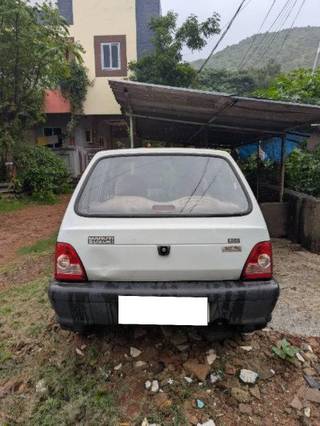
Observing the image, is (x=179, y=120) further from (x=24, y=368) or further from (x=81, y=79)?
(x=81, y=79)

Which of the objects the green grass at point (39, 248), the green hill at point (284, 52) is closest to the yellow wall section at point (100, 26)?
the green grass at point (39, 248)

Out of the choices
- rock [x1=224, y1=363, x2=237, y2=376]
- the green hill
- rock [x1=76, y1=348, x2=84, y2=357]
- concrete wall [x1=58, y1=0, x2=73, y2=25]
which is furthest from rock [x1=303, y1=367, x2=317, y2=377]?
the green hill

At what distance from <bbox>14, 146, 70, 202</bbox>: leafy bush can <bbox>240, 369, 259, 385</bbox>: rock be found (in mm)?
9202

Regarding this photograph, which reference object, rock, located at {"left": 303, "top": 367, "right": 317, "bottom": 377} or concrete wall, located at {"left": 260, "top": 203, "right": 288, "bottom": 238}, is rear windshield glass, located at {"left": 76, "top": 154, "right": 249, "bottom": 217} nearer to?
rock, located at {"left": 303, "top": 367, "right": 317, "bottom": 377}

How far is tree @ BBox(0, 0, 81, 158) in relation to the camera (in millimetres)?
9383

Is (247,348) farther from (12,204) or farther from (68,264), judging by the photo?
(12,204)

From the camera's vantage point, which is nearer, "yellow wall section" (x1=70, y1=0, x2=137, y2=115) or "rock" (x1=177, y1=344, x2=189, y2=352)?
"rock" (x1=177, y1=344, x2=189, y2=352)

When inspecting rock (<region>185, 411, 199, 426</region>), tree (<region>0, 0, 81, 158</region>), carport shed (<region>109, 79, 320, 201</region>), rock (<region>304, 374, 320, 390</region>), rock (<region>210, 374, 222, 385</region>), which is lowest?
rock (<region>185, 411, 199, 426</region>)

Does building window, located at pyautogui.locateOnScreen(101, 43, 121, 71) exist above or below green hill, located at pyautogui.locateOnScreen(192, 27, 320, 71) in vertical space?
below

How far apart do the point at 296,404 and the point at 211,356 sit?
63 centimetres

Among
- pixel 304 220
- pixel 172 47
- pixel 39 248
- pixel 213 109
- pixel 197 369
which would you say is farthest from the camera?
pixel 172 47

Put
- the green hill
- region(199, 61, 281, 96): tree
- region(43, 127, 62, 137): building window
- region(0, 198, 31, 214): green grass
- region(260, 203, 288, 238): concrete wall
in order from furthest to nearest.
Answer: the green hill, region(199, 61, 281, 96): tree, region(43, 127, 62, 137): building window, region(0, 198, 31, 214): green grass, region(260, 203, 288, 238): concrete wall

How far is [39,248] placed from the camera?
6.09m

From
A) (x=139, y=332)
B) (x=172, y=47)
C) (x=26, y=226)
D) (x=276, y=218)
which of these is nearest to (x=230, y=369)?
(x=139, y=332)
